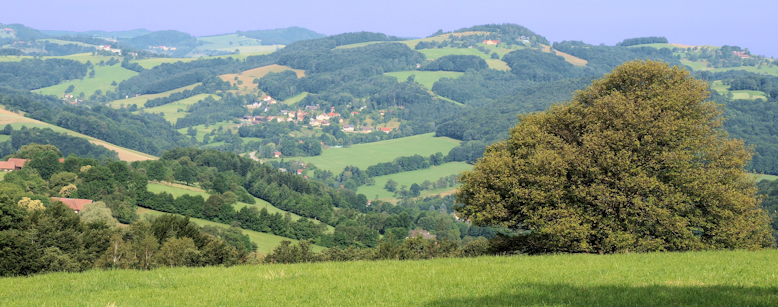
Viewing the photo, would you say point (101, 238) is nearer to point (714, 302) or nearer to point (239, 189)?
point (714, 302)

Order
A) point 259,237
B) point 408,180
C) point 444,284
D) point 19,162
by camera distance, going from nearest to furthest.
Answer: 1. point 444,284
2. point 259,237
3. point 19,162
4. point 408,180

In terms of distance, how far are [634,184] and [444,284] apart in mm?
10541

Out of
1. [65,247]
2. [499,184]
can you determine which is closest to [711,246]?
[499,184]

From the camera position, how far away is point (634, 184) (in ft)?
67.7

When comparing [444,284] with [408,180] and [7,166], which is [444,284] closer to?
[7,166]

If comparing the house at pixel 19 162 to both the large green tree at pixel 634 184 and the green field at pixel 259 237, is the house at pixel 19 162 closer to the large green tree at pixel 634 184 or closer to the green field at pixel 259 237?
the green field at pixel 259 237

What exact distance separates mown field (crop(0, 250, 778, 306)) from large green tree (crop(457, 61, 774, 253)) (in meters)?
3.15

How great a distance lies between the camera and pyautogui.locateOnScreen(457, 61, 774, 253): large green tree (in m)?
20.9

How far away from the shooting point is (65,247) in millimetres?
28266

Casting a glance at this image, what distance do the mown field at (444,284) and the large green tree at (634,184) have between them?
10.3 feet

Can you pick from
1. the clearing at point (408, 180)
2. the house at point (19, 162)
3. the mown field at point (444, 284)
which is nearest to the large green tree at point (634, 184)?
the mown field at point (444, 284)

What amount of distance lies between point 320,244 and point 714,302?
266 ft

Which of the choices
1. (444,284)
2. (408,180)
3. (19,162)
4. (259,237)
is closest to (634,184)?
(444,284)

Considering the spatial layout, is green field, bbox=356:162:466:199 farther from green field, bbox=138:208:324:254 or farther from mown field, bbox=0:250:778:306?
mown field, bbox=0:250:778:306
